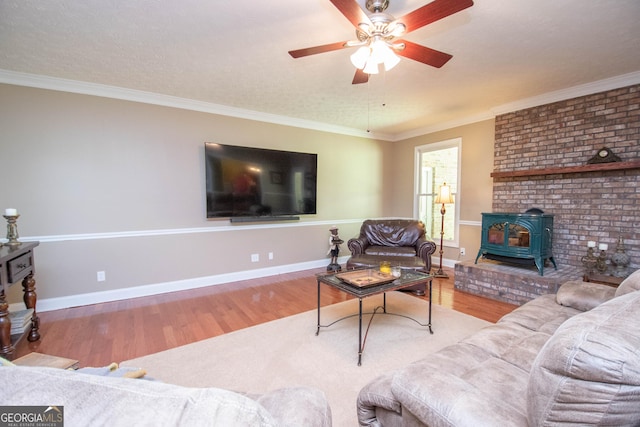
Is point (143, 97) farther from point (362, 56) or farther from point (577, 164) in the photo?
point (577, 164)

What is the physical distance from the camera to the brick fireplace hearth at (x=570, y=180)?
10.4 ft

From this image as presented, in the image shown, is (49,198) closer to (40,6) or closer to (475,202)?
(40,6)

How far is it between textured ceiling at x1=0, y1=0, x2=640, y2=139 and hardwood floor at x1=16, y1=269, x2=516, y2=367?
2601mm

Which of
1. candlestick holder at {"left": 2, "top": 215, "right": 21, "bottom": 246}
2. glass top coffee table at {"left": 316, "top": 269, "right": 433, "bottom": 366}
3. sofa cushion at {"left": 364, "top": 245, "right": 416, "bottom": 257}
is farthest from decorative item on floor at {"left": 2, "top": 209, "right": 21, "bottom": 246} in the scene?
sofa cushion at {"left": 364, "top": 245, "right": 416, "bottom": 257}

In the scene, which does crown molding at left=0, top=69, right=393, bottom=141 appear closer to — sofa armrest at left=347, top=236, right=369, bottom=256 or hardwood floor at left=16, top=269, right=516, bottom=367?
sofa armrest at left=347, top=236, right=369, bottom=256

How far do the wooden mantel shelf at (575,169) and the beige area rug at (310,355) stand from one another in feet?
7.47

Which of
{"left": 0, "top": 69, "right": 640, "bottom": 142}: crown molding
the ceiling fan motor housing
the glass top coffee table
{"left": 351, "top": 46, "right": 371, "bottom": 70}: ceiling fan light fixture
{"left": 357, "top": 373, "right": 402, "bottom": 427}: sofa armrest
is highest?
{"left": 0, "top": 69, "right": 640, "bottom": 142}: crown molding

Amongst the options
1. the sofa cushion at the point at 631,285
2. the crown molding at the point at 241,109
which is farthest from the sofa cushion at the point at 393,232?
the sofa cushion at the point at 631,285

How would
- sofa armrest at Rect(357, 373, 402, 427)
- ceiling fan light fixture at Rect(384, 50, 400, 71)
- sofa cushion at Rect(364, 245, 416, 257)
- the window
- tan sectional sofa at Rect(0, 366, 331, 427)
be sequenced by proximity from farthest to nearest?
the window, sofa cushion at Rect(364, 245, 416, 257), ceiling fan light fixture at Rect(384, 50, 400, 71), sofa armrest at Rect(357, 373, 402, 427), tan sectional sofa at Rect(0, 366, 331, 427)

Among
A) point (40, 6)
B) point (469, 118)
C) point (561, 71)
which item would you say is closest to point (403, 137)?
point (469, 118)

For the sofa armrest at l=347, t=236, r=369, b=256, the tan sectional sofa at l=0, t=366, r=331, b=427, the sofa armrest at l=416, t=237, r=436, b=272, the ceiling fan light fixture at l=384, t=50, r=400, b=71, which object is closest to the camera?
the tan sectional sofa at l=0, t=366, r=331, b=427

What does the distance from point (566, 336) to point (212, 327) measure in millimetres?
2754

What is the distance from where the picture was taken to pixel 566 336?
32.1 inches

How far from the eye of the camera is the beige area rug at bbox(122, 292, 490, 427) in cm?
192
